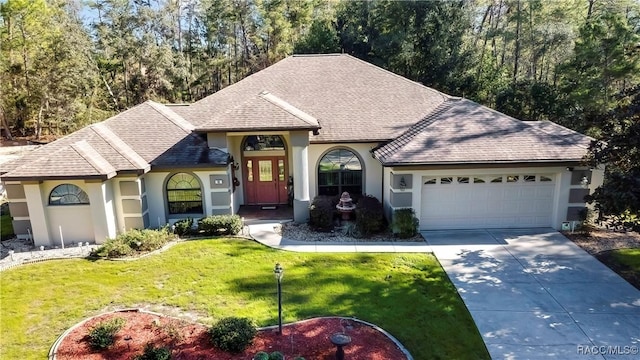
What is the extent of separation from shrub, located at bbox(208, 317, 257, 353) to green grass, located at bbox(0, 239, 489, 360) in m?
0.65

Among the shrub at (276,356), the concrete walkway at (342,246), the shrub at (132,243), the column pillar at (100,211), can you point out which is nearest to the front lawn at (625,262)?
the concrete walkway at (342,246)

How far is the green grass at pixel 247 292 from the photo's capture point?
26.0 ft

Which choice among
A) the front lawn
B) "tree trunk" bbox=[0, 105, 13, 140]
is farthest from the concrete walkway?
"tree trunk" bbox=[0, 105, 13, 140]

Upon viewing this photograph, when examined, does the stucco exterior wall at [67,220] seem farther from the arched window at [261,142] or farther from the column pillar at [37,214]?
the arched window at [261,142]

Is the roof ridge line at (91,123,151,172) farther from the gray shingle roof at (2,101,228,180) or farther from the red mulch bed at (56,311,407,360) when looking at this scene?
the red mulch bed at (56,311,407,360)

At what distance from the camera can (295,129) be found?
44.3 feet

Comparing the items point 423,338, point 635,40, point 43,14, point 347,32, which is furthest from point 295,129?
point 43,14

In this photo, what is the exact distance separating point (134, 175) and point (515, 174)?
1250 cm

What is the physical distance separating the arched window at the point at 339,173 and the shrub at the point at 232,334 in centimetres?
857

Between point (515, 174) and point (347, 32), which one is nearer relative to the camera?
point (515, 174)

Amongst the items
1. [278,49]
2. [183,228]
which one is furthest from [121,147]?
[278,49]

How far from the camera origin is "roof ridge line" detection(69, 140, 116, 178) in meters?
12.1

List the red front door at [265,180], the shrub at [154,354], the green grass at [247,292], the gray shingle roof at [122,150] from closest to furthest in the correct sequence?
the shrub at [154,354] < the green grass at [247,292] < the gray shingle roof at [122,150] < the red front door at [265,180]

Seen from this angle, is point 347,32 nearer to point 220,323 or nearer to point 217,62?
point 217,62
